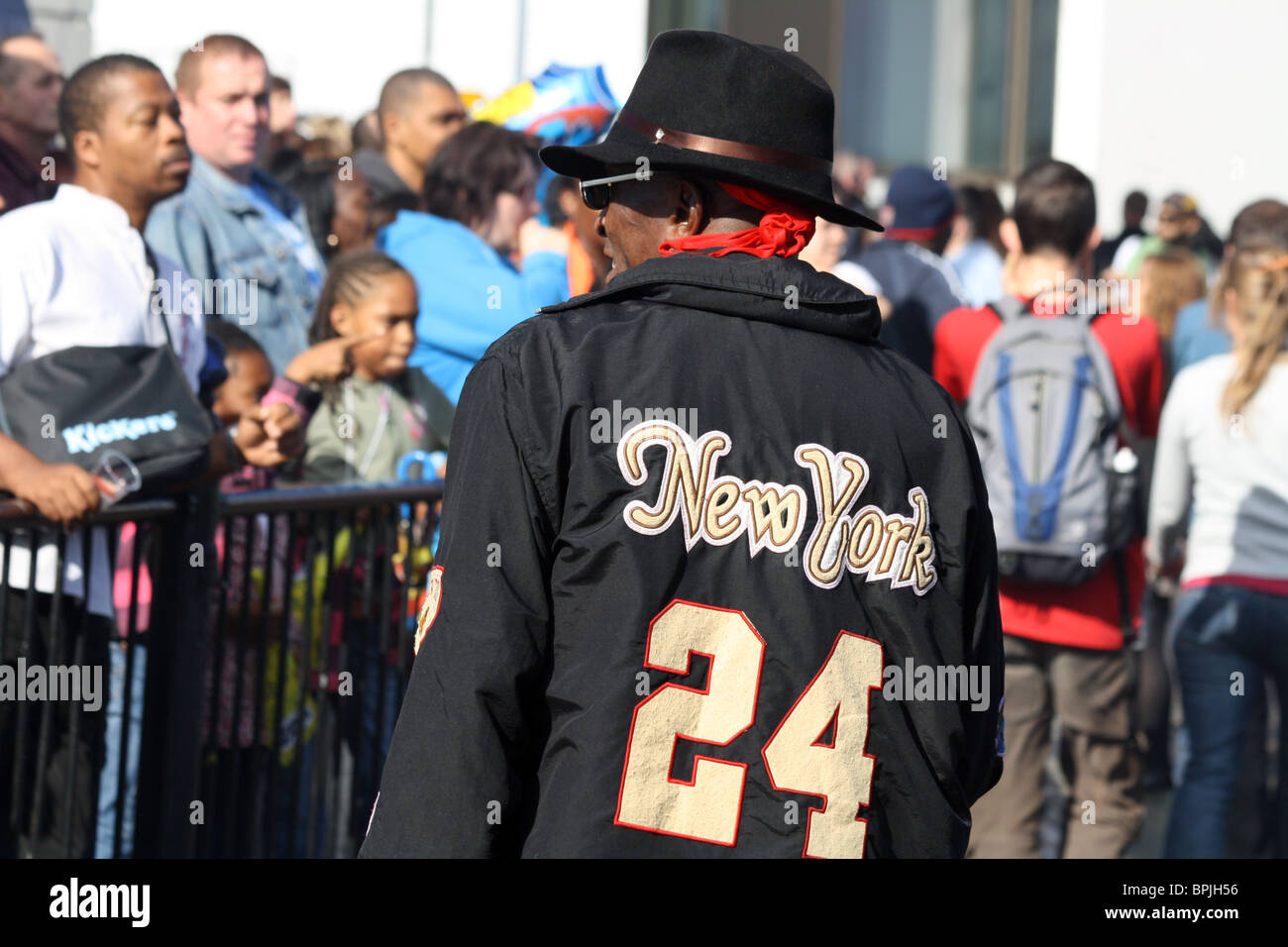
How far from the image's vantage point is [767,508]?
2.30 meters

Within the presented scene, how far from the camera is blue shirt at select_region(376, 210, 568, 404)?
5.80m

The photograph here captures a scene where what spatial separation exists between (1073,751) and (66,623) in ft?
10.3

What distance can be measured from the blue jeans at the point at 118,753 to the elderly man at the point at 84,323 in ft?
0.29

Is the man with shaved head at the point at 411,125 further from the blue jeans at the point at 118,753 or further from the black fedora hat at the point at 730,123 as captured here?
the black fedora hat at the point at 730,123

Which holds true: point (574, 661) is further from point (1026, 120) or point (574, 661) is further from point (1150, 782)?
point (1026, 120)

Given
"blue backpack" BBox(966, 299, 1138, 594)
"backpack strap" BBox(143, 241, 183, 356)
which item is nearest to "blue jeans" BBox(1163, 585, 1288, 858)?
"blue backpack" BBox(966, 299, 1138, 594)

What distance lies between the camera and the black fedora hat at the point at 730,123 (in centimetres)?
244

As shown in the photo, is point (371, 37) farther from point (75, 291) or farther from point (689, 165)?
point (689, 165)

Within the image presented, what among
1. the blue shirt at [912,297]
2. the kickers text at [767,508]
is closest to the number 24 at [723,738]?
the kickers text at [767,508]

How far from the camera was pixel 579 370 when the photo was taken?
2281 mm

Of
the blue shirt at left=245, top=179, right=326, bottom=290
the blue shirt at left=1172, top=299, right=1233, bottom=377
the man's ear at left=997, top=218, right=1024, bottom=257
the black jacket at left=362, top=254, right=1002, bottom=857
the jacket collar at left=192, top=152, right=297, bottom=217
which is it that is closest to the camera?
the black jacket at left=362, top=254, right=1002, bottom=857

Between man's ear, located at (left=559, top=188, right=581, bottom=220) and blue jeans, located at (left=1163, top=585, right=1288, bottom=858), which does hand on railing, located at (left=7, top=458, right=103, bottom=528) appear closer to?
man's ear, located at (left=559, top=188, right=581, bottom=220)

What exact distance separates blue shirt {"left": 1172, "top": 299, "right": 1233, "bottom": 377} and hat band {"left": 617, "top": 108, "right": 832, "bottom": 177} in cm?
448

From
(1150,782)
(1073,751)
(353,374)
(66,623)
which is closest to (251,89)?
(353,374)
